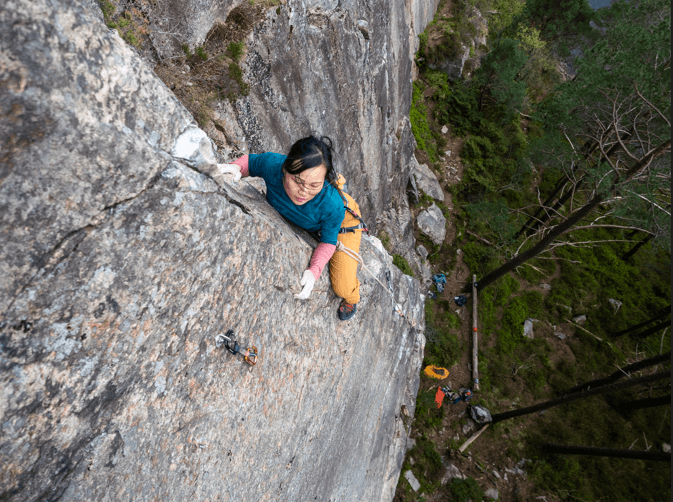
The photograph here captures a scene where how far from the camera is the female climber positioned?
2.86m

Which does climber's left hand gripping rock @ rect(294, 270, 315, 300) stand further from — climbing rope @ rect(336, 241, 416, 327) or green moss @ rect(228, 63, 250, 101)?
green moss @ rect(228, 63, 250, 101)

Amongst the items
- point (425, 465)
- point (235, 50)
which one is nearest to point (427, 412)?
point (425, 465)

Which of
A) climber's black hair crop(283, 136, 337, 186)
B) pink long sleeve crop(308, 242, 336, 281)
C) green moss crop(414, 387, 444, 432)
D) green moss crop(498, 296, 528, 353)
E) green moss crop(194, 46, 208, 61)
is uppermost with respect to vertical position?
green moss crop(194, 46, 208, 61)

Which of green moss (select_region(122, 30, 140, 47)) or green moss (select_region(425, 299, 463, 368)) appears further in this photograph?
green moss (select_region(425, 299, 463, 368))

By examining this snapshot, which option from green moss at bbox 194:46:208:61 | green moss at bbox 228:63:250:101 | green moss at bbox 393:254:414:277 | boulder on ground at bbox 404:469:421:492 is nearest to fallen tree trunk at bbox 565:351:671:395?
green moss at bbox 393:254:414:277

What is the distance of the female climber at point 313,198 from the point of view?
286 centimetres

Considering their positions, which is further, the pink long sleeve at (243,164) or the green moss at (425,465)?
the green moss at (425,465)

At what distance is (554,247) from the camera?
16.7m

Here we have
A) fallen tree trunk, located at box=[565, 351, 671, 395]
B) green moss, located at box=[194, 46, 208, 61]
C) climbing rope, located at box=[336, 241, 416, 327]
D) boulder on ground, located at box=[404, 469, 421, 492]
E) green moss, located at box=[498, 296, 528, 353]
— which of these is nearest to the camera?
climbing rope, located at box=[336, 241, 416, 327]

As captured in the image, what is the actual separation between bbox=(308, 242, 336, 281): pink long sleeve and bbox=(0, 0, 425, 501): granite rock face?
21 cm

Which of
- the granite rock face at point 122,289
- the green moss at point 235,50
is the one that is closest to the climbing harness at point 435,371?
the granite rock face at point 122,289

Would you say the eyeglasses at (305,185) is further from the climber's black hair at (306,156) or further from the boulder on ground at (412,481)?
the boulder on ground at (412,481)

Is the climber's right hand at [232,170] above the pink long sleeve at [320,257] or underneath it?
above

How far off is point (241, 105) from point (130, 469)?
4768mm
